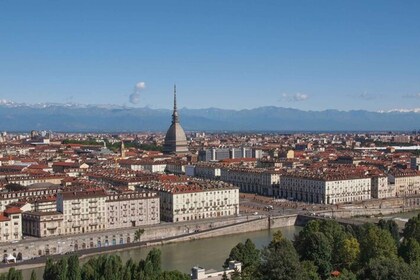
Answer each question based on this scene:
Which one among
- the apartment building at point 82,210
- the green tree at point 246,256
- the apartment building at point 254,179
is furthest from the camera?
the apartment building at point 254,179

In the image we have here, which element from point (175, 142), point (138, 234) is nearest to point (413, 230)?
point (138, 234)

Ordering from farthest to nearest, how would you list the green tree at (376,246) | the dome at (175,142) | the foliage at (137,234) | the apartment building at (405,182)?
the dome at (175,142), the apartment building at (405,182), the foliage at (137,234), the green tree at (376,246)

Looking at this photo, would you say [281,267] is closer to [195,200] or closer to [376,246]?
[376,246]

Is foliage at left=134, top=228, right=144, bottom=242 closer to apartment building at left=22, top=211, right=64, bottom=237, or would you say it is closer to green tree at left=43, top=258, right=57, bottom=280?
apartment building at left=22, top=211, right=64, bottom=237

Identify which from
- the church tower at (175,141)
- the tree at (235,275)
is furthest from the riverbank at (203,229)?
the church tower at (175,141)

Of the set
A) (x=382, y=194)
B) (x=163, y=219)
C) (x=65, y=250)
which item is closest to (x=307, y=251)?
(x=65, y=250)

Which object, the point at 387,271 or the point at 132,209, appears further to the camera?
the point at 132,209

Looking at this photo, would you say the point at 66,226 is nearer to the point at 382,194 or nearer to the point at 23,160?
the point at 382,194

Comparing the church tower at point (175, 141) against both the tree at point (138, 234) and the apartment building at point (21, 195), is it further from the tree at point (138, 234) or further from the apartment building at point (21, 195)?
the tree at point (138, 234)

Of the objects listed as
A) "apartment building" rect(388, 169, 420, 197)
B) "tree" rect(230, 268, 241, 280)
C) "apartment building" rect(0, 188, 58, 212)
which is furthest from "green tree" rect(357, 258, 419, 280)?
"apartment building" rect(388, 169, 420, 197)
